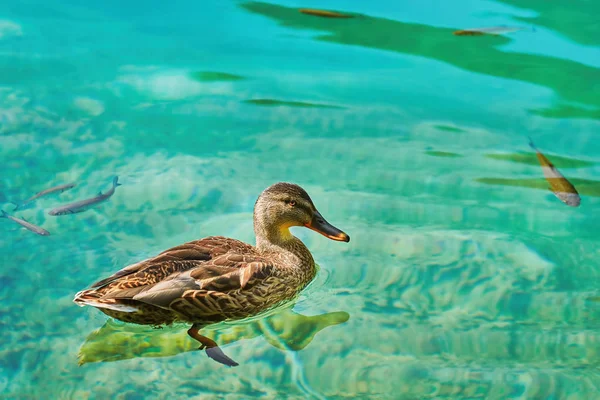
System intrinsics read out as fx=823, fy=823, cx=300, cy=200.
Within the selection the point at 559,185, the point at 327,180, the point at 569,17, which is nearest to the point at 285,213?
the point at 327,180

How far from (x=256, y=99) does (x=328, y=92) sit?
2.19ft

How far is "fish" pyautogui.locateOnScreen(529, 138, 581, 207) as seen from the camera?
19.1 feet

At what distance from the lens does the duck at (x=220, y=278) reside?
4.27 m

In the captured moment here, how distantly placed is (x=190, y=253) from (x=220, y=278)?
219 mm

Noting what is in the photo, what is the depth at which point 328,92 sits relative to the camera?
24.5 feet

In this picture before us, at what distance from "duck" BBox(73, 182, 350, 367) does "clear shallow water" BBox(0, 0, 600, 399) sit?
0.11 metres

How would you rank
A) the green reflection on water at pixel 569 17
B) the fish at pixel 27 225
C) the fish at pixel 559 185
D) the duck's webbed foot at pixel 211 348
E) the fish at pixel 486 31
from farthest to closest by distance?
the green reflection on water at pixel 569 17, the fish at pixel 486 31, the fish at pixel 559 185, the fish at pixel 27 225, the duck's webbed foot at pixel 211 348

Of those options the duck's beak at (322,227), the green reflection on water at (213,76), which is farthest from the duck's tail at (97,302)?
the green reflection on water at (213,76)

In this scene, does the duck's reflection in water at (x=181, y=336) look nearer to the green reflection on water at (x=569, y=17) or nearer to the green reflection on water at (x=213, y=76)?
the green reflection on water at (x=213, y=76)

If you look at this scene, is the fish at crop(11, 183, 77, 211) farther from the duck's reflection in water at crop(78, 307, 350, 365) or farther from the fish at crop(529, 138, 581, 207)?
the fish at crop(529, 138, 581, 207)

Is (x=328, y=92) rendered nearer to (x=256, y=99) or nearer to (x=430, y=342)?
(x=256, y=99)

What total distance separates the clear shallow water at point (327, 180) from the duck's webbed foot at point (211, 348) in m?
0.06

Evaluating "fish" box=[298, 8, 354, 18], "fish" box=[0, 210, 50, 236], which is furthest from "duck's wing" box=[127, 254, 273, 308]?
"fish" box=[298, 8, 354, 18]

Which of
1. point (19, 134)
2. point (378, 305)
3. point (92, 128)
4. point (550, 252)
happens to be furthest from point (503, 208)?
point (19, 134)
